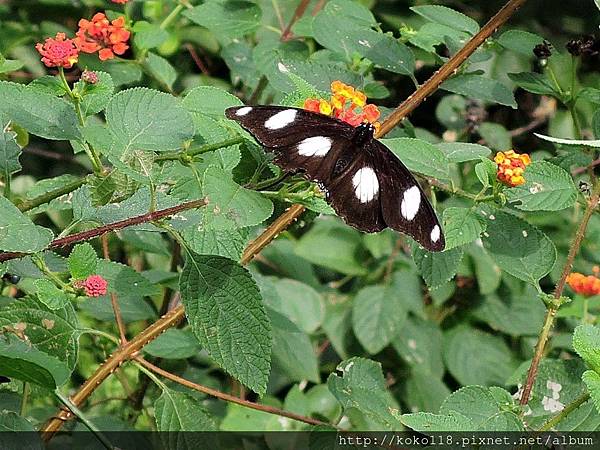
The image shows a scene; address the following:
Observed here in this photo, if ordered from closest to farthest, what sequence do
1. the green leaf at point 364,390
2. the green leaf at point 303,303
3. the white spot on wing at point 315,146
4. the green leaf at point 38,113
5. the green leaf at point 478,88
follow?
1. the white spot on wing at point 315,146
2. the green leaf at point 38,113
3. the green leaf at point 364,390
4. the green leaf at point 478,88
5. the green leaf at point 303,303

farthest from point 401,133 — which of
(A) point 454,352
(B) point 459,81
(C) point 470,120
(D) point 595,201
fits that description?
(A) point 454,352

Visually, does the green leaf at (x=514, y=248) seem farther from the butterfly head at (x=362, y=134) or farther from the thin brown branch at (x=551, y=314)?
the butterfly head at (x=362, y=134)

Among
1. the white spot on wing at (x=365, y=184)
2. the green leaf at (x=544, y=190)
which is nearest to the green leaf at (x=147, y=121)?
the white spot on wing at (x=365, y=184)

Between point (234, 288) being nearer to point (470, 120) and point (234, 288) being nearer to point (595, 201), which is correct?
point (595, 201)

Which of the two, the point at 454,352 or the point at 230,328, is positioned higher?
the point at 230,328

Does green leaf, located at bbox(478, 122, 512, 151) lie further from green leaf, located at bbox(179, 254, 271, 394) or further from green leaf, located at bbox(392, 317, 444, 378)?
green leaf, located at bbox(179, 254, 271, 394)
